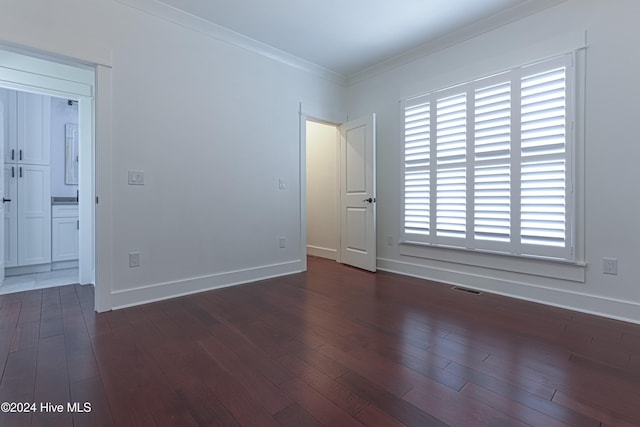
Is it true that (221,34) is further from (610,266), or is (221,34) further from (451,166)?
(610,266)

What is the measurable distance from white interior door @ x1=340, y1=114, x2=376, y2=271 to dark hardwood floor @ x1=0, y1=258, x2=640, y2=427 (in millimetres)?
1451

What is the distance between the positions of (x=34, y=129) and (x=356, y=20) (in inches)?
170

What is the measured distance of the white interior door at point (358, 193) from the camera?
4023 millimetres

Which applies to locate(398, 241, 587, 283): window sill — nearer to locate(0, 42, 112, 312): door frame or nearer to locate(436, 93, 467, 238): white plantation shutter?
locate(436, 93, 467, 238): white plantation shutter

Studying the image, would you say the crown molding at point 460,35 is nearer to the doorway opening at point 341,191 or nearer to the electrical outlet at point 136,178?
the doorway opening at point 341,191

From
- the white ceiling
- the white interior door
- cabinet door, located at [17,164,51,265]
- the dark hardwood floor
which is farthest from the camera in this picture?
the white interior door

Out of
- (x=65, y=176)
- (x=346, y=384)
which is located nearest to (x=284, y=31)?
(x=346, y=384)

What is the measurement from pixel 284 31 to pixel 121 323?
3.14 meters

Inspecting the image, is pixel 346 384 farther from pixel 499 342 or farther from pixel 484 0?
pixel 484 0

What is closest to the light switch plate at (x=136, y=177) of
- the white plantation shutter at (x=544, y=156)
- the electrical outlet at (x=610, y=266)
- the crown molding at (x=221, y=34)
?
the crown molding at (x=221, y=34)

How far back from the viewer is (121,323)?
2.30 meters

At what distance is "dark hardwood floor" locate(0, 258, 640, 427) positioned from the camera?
1.34m

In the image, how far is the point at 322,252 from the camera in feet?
16.8

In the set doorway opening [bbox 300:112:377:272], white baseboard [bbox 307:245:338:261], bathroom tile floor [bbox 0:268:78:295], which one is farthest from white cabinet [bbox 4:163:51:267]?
white baseboard [bbox 307:245:338:261]
